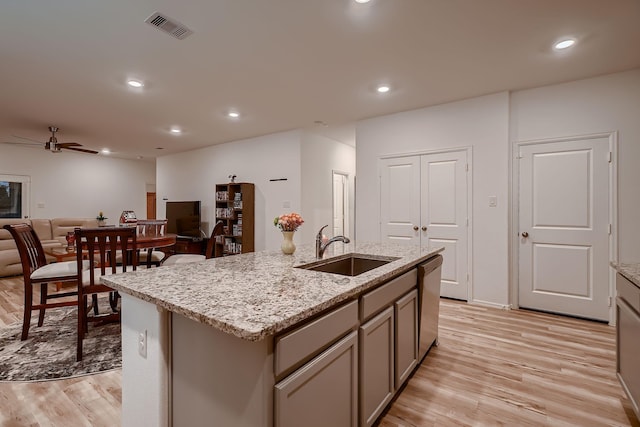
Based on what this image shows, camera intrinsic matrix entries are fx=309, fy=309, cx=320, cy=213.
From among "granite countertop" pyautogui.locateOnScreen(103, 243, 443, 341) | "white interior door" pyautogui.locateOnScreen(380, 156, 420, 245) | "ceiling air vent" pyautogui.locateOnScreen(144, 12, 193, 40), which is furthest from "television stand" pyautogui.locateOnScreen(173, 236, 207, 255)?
"granite countertop" pyautogui.locateOnScreen(103, 243, 443, 341)

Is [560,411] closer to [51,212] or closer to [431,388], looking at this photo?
[431,388]

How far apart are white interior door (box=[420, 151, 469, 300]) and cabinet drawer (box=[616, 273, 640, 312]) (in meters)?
2.10

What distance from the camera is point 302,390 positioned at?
111 centimetres

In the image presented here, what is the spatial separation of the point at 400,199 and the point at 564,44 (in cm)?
238

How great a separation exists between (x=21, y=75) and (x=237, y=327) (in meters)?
4.05

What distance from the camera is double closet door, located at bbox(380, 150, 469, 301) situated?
3988 millimetres

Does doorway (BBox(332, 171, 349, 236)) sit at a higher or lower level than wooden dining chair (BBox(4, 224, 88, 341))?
higher

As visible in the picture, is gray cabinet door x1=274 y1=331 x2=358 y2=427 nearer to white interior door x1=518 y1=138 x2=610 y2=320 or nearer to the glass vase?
the glass vase

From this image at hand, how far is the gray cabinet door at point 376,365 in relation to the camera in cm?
149

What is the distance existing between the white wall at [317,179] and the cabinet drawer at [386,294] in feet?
11.7

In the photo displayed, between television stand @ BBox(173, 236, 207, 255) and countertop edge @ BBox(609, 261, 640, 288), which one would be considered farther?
television stand @ BBox(173, 236, 207, 255)

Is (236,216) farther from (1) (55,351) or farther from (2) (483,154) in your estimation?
(2) (483,154)

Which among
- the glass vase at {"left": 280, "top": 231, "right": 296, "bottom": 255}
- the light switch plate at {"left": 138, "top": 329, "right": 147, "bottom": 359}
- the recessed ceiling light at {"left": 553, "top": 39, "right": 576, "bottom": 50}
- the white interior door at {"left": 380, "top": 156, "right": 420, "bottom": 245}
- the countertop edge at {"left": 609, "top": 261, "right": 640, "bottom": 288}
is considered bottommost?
the light switch plate at {"left": 138, "top": 329, "right": 147, "bottom": 359}

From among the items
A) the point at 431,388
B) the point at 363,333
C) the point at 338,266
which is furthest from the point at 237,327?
the point at 431,388
